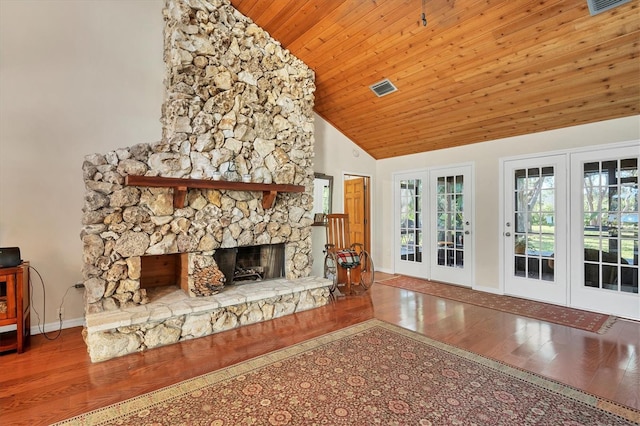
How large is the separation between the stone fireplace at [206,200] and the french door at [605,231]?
3.27m

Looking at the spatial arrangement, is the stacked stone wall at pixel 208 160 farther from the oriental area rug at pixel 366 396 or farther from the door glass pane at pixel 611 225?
the door glass pane at pixel 611 225

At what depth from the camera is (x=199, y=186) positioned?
11.0 feet

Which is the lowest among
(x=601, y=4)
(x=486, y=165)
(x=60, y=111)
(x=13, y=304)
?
(x=13, y=304)

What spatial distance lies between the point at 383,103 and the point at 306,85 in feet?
3.79

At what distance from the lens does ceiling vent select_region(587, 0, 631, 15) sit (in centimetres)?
251

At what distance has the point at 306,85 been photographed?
447 cm

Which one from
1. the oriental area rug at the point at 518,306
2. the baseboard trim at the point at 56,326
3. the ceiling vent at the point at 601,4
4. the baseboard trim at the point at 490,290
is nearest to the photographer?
the ceiling vent at the point at 601,4

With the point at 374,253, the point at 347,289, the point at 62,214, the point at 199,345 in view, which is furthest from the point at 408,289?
the point at 62,214

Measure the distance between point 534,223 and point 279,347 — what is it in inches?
151

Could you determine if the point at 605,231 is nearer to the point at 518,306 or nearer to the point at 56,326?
the point at 518,306

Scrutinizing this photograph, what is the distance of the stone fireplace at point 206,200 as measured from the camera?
3025 millimetres

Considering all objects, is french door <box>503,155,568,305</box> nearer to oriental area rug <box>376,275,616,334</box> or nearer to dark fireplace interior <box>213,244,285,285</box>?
oriental area rug <box>376,275,616,334</box>

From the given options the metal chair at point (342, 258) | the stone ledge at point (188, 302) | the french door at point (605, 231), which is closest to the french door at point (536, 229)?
the french door at point (605, 231)

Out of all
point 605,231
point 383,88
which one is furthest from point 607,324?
point 383,88
